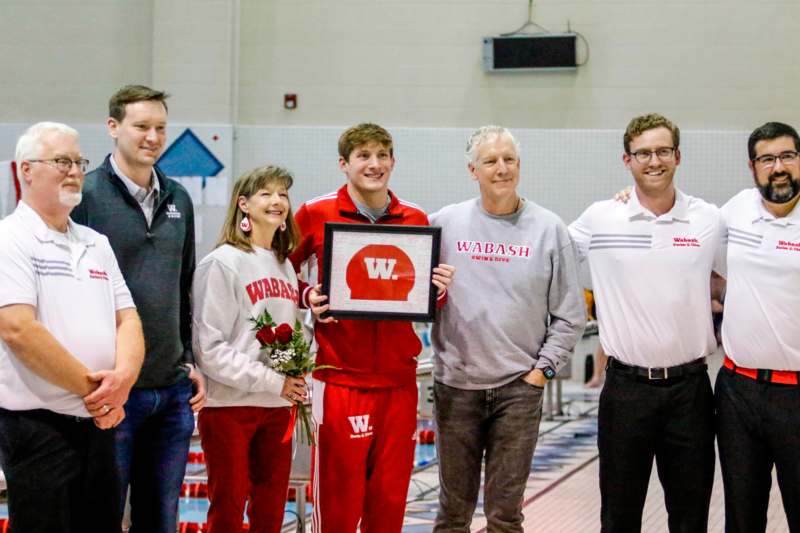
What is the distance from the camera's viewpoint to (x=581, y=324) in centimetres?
414

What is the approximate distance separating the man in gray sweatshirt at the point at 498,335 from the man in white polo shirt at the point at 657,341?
0.21m

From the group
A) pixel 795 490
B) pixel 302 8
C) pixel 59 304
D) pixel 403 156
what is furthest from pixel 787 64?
pixel 59 304

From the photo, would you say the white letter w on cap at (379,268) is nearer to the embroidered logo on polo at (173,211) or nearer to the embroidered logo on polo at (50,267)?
the embroidered logo on polo at (173,211)

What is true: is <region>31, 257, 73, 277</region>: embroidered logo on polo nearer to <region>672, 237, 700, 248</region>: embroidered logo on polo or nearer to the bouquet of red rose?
the bouquet of red rose

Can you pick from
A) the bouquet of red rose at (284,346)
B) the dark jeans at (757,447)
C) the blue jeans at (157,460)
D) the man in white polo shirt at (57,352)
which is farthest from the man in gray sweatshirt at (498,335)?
the man in white polo shirt at (57,352)

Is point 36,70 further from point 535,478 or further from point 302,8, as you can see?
point 535,478

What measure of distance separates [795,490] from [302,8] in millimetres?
9413

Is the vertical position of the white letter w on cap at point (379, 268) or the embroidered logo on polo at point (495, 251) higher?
the embroidered logo on polo at point (495, 251)

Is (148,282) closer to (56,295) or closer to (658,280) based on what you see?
(56,295)

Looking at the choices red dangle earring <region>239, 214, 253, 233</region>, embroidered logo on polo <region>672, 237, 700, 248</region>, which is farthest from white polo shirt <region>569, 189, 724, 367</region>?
red dangle earring <region>239, 214, 253, 233</region>

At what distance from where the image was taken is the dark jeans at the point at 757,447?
390 cm

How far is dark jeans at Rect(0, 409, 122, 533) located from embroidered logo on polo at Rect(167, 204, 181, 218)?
0.90m

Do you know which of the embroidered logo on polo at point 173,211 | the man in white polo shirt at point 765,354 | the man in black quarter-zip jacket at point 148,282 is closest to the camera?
the man in black quarter-zip jacket at point 148,282

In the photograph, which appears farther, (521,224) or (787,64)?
(787,64)
